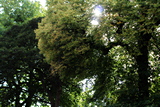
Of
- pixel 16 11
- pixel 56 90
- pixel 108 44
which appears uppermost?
pixel 16 11

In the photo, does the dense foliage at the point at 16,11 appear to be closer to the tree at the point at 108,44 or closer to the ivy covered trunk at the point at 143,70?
the tree at the point at 108,44

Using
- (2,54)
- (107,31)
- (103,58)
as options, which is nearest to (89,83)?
(103,58)

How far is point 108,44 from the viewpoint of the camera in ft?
38.1

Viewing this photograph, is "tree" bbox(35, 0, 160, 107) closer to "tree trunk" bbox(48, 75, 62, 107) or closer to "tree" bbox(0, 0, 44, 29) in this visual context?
"tree trunk" bbox(48, 75, 62, 107)

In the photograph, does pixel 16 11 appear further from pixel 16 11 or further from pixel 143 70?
pixel 143 70

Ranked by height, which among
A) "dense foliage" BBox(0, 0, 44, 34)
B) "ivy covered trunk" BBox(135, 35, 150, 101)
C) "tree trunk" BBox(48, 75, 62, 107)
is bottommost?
"ivy covered trunk" BBox(135, 35, 150, 101)

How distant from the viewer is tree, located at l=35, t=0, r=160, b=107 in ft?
33.8

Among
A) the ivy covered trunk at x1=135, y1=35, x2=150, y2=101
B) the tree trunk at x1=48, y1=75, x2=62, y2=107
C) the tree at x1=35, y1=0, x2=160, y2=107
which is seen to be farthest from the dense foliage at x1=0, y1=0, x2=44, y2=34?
the ivy covered trunk at x1=135, y1=35, x2=150, y2=101

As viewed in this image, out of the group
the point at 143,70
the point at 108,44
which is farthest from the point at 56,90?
the point at 143,70

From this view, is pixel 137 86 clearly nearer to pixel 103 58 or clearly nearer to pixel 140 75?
pixel 140 75

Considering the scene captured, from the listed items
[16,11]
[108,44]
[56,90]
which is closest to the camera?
[108,44]

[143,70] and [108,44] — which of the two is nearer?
[143,70]

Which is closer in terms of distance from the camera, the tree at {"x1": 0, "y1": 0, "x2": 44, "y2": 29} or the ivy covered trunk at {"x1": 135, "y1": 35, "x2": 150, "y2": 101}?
the ivy covered trunk at {"x1": 135, "y1": 35, "x2": 150, "y2": 101}

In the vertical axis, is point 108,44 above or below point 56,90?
below
